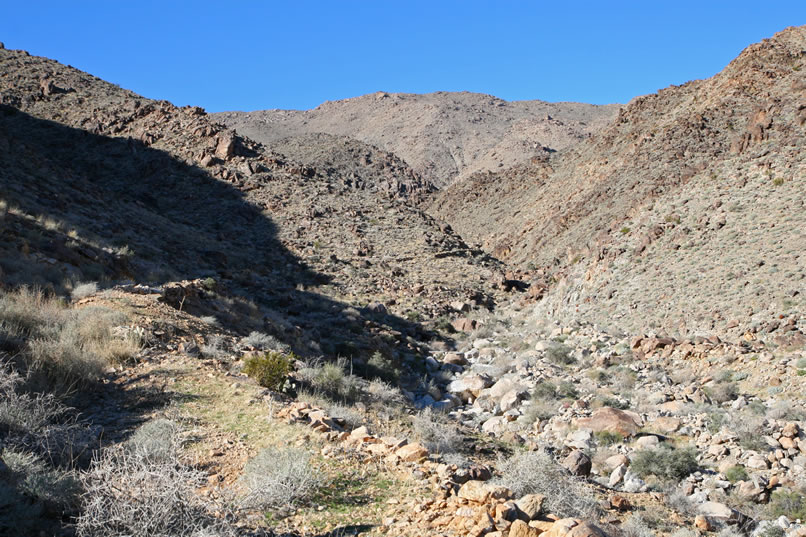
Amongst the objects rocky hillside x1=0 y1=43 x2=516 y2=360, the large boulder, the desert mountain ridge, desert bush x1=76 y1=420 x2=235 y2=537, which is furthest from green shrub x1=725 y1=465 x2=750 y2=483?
rocky hillside x1=0 y1=43 x2=516 y2=360

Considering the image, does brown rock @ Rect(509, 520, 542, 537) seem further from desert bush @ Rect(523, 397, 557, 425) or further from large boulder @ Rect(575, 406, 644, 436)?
desert bush @ Rect(523, 397, 557, 425)

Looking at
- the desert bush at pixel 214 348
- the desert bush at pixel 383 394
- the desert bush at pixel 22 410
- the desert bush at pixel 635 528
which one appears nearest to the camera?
the desert bush at pixel 22 410

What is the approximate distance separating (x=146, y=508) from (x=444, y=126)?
93.1 metres

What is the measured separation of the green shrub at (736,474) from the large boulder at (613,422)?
6.33ft

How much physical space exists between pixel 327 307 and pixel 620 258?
11.6m

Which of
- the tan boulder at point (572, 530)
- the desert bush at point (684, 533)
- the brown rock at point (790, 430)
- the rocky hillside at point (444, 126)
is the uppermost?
the rocky hillside at point (444, 126)

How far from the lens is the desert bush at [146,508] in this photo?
3668mm

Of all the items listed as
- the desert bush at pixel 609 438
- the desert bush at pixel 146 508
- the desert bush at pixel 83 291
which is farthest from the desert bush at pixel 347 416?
the desert bush at pixel 83 291

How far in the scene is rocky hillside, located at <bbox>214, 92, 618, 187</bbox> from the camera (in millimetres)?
77812

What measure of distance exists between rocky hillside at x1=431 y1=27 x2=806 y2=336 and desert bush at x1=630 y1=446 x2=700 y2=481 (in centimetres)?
719

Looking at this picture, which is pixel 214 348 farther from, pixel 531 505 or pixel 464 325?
pixel 464 325

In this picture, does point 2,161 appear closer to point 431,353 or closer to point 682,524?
point 431,353

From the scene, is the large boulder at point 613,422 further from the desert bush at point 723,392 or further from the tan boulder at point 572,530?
the tan boulder at point 572,530

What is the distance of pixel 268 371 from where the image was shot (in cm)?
834
